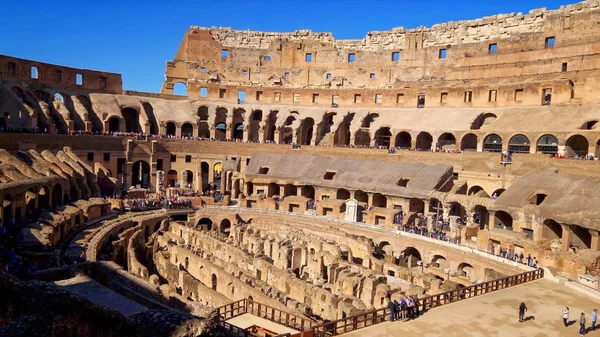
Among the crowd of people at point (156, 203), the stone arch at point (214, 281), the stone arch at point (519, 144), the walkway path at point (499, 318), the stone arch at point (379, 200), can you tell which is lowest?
the stone arch at point (214, 281)

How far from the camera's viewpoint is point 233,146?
42.8 meters

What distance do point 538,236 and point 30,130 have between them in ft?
120

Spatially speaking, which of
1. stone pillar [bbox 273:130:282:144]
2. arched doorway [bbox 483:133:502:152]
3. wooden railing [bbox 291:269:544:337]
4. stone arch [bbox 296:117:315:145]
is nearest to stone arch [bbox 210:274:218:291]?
wooden railing [bbox 291:269:544:337]

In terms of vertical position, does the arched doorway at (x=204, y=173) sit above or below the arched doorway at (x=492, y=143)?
below

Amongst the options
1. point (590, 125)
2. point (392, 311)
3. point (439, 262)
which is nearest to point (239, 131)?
point (439, 262)

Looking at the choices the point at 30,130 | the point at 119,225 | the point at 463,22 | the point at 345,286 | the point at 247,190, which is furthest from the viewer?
the point at 463,22

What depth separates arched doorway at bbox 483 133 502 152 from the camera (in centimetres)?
3500

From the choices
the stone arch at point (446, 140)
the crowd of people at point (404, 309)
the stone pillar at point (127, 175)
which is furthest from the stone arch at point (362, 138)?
the crowd of people at point (404, 309)

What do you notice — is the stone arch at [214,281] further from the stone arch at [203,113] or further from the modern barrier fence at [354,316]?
the stone arch at [203,113]

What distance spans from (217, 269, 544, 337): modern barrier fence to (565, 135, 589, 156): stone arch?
1643cm

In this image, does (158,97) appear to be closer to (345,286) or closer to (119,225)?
(119,225)

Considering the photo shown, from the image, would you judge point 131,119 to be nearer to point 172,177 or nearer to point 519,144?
point 172,177

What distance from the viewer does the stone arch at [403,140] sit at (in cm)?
4278

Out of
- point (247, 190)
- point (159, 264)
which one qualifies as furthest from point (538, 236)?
point (247, 190)
